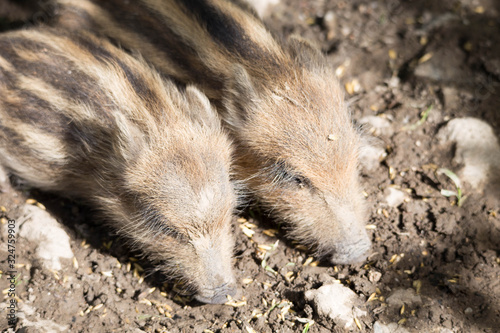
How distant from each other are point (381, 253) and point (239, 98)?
4.12 ft

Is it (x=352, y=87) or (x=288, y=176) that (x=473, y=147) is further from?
(x=288, y=176)

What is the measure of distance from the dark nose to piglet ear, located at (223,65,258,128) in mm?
987

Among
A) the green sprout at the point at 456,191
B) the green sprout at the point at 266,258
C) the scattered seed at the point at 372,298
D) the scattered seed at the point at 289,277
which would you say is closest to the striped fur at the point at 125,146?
the green sprout at the point at 266,258

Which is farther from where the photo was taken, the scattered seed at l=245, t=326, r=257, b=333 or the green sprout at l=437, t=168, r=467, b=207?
the green sprout at l=437, t=168, r=467, b=207

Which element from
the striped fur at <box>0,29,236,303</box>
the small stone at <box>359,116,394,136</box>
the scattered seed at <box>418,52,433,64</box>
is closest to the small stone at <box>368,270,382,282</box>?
the striped fur at <box>0,29,236,303</box>

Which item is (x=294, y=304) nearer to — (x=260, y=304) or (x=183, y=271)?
(x=260, y=304)

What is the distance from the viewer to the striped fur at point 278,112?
344cm

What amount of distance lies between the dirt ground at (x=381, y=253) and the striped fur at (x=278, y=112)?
22 cm

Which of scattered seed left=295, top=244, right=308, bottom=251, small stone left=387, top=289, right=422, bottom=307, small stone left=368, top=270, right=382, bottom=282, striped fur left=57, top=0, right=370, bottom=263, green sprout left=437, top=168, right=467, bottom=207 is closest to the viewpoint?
small stone left=387, top=289, right=422, bottom=307

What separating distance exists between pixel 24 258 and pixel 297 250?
5.23 feet

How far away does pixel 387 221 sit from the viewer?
3646 mm

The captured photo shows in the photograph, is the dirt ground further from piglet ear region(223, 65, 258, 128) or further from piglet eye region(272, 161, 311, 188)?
piglet ear region(223, 65, 258, 128)

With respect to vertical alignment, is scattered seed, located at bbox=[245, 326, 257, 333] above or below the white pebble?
below

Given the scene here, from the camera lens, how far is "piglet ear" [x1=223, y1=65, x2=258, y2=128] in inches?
138
